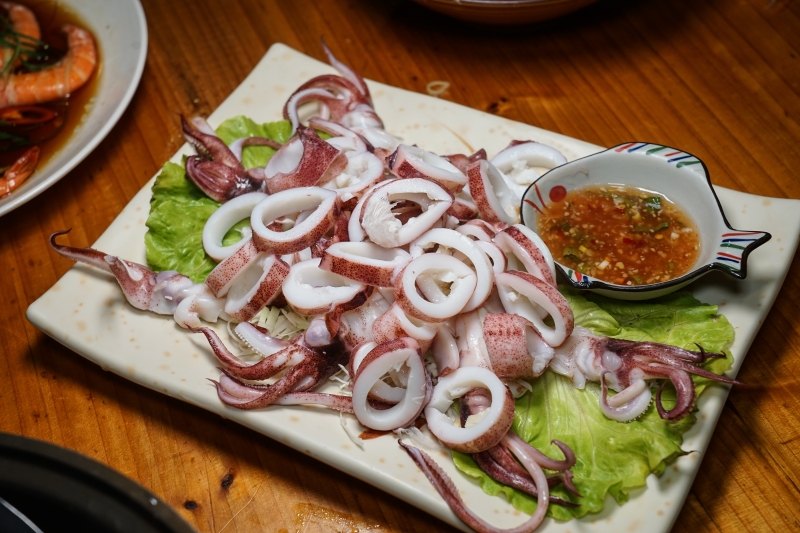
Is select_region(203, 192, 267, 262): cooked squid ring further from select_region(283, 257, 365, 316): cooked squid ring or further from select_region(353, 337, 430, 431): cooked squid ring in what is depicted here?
select_region(353, 337, 430, 431): cooked squid ring

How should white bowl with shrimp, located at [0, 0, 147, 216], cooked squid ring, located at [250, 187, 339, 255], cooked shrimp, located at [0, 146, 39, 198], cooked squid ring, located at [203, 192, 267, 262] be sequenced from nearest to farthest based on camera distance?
cooked squid ring, located at [250, 187, 339, 255], cooked squid ring, located at [203, 192, 267, 262], white bowl with shrimp, located at [0, 0, 147, 216], cooked shrimp, located at [0, 146, 39, 198]

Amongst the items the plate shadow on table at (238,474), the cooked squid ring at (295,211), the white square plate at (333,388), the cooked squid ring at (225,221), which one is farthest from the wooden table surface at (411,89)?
the cooked squid ring at (295,211)

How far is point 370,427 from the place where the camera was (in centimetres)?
229

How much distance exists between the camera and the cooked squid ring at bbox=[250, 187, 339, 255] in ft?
8.27

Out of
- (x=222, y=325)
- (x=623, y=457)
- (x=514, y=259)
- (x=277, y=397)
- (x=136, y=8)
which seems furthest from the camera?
(x=136, y=8)

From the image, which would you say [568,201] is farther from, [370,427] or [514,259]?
[370,427]

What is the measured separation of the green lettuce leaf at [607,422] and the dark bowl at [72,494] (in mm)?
1060

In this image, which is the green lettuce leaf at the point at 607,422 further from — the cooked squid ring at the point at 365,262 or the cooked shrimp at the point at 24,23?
the cooked shrimp at the point at 24,23

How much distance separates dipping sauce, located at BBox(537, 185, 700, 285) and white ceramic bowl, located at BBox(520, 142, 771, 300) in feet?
0.13

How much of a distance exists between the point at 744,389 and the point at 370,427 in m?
1.47

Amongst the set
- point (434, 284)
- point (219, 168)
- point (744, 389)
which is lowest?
point (744, 389)

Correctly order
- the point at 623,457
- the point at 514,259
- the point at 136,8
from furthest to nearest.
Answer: the point at 136,8
the point at 514,259
the point at 623,457

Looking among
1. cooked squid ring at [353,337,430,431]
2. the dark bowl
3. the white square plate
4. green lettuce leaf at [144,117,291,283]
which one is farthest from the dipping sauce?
the dark bowl

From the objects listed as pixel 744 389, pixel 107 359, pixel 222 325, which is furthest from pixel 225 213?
pixel 744 389
